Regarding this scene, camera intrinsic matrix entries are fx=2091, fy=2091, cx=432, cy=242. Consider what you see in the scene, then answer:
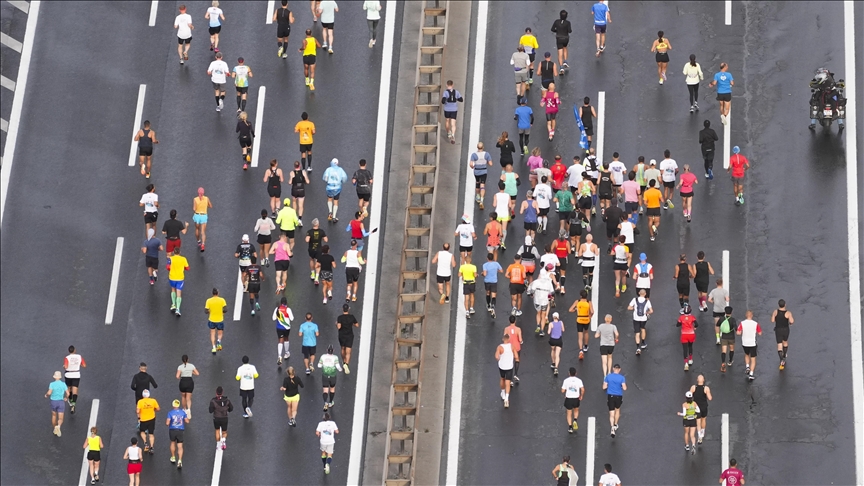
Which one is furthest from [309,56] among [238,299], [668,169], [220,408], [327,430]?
[327,430]

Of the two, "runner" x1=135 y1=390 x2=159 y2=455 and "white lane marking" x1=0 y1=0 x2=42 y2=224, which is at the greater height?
"white lane marking" x1=0 y1=0 x2=42 y2=224

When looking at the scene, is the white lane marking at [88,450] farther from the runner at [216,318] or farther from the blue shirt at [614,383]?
the blue shirt at [614,383]

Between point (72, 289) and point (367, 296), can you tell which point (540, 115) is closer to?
point (367, 296)

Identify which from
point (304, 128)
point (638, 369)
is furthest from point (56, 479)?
point (638, 369)

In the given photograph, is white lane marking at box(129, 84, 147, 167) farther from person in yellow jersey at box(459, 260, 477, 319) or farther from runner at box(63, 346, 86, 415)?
person in yellow jersey at box(459, 260, 477, 319)

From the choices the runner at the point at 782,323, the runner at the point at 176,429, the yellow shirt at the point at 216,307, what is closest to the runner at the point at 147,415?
the runner at the point at 176,429

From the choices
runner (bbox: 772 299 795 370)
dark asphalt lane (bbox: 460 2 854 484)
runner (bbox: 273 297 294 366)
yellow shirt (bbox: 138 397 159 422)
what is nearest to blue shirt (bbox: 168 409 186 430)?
yellow shirt (bbox: 138 397 159 422)
